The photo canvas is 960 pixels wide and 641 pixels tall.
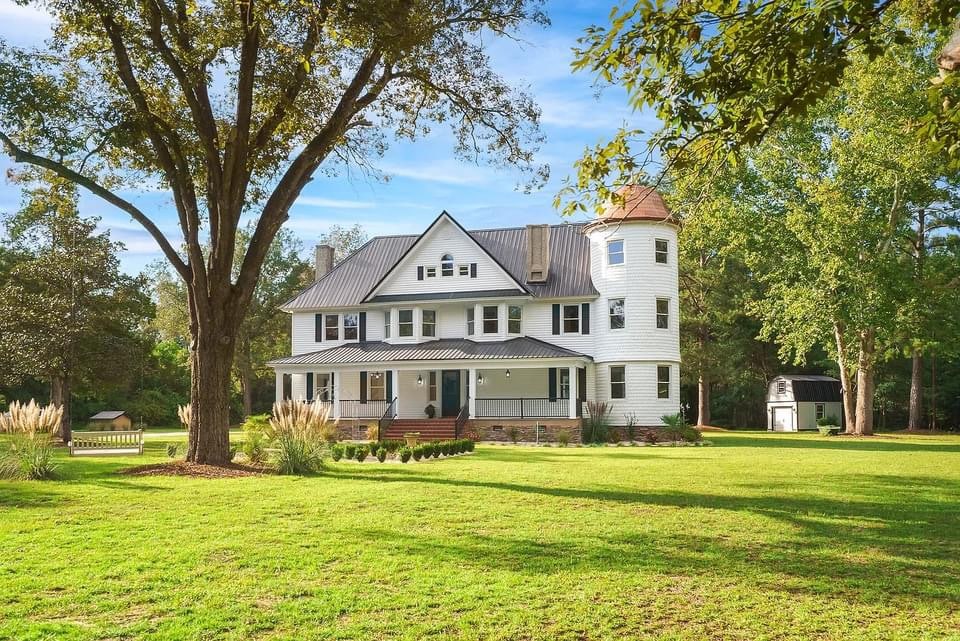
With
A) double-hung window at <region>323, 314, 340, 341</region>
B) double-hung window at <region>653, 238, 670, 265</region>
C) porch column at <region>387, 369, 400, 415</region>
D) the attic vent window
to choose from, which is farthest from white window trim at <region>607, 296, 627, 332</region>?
double-hung window at <region>323, 314, 340, 341</region>

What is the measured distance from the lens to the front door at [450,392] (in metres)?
36.9

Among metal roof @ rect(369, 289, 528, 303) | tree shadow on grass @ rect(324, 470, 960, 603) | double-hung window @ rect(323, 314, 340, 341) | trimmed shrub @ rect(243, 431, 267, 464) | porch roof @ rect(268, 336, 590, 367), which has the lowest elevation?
tree shadow on grass @ rect(324, 470, 960, 603)

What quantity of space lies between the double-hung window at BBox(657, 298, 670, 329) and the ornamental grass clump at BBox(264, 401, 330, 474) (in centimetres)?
1952

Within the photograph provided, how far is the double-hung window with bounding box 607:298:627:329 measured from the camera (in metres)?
33.9

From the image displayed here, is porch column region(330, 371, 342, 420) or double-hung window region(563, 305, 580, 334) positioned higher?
double-hung window region(563, 305, 580, 334)

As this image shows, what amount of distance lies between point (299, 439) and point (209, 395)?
205 cm

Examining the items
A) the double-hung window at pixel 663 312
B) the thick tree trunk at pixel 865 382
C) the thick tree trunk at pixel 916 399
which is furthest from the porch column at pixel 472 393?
the thick tree trunk at pixel 916 399

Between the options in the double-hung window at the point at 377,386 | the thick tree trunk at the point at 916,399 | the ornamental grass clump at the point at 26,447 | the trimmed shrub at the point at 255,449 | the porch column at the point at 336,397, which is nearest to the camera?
the ornamental grass clump at the point at 26,447

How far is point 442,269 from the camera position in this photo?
36562 mm

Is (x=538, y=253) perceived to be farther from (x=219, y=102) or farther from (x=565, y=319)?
(x=219, y=102)

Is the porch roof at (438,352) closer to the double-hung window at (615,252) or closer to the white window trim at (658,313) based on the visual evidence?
the white window trim at (658,313)

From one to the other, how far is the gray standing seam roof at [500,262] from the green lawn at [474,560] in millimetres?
21624

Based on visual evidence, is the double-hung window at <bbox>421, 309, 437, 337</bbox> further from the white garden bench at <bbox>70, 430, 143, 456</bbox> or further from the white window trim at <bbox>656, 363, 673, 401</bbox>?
the white garden bench at <bbox>70, 430, 143, 456</bbox>

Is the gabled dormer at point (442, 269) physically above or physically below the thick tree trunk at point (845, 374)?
above
